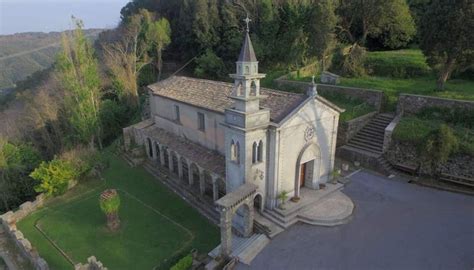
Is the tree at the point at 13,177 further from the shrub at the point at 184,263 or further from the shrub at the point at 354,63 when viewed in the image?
the shrub at the point at 354,63

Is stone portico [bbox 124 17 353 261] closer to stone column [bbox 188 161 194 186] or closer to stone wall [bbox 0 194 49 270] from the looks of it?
stone column [bbox 188 161 194 186]

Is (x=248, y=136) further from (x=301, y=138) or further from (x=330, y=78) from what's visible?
(x=330, y=78)

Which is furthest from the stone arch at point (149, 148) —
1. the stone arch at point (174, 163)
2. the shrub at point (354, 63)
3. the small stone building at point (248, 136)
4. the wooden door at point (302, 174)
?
the shrub at point (354, 63)

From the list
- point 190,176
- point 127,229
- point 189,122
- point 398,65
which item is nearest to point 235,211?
point 190,176

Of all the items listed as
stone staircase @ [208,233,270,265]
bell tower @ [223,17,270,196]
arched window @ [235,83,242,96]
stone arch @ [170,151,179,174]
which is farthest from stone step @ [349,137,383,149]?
stone arch @ [170,151,179,174]

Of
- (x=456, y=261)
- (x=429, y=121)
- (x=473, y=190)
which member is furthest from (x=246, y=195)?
(x=429, y=121)
